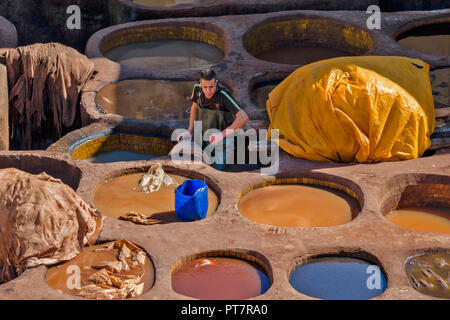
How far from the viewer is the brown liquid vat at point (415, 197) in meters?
7.45

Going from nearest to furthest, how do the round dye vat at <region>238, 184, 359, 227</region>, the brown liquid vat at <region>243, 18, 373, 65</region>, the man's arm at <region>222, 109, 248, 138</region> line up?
the round dye vat at <region>238, 184, 359, 227</region>
the man's arm at <region>222, 109, 248, 138</region>
the brown liquid vat at <region>243, 18, 373, 65</region>

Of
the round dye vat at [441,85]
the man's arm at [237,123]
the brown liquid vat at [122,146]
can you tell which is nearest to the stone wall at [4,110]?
the brown liquid vat at [122,146]

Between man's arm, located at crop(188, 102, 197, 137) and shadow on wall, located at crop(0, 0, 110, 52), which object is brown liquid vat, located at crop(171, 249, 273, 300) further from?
shadow on wall, located at crop(0, 0, 110, 52)

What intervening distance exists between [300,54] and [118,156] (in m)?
3.96

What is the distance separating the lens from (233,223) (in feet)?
22.3

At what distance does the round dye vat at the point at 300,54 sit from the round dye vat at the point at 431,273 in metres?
5.27

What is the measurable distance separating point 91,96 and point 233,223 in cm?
360

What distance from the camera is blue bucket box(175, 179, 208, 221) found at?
22.1 ft

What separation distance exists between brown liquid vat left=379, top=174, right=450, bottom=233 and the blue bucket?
1.85m

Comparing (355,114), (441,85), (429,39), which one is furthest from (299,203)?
(429,39)

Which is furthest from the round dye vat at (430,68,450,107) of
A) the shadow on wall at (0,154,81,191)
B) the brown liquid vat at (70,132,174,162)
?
the shadow on wall at (0,154,81,191)

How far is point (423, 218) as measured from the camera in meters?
7.37

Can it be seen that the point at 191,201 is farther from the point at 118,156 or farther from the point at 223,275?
the point at 118,156

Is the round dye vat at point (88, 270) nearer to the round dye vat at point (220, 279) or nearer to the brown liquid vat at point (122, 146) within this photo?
the round dye vat at point (220, 279)
